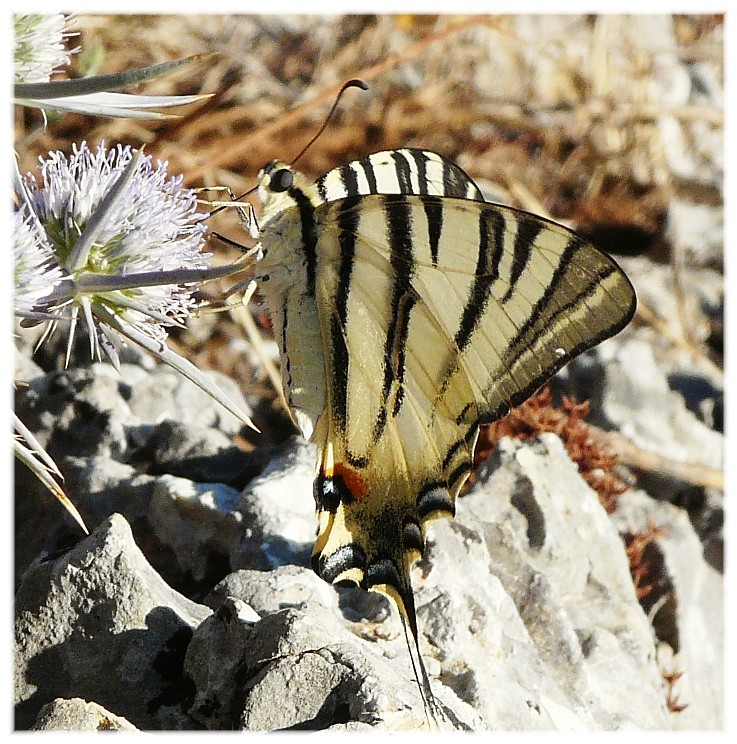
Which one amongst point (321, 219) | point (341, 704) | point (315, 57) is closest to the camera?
point (341, 704)

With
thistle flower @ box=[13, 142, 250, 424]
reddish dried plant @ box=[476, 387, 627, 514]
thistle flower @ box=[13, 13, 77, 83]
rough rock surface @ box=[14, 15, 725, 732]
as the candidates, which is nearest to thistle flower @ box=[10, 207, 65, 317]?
thistle flower @ box=[13, 142, 250, 424]

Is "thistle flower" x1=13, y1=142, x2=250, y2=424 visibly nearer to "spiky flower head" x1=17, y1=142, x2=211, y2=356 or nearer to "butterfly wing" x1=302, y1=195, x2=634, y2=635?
"spiky flower head" x1=17, y1=142, x2=211, y2=356

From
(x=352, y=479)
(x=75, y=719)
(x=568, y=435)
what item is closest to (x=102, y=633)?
(x=75, y=719)

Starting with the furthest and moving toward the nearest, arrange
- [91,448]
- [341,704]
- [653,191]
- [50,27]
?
[653,191] < [91,448] < [50,27] < [341,704]

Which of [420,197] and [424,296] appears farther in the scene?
[424,296]

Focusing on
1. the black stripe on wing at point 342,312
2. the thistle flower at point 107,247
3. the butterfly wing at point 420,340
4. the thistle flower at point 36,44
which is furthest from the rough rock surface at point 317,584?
the thistle flower at point 36,44

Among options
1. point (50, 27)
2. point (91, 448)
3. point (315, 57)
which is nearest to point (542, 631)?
point (91, 448)

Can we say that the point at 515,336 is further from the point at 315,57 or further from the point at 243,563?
the point at 315,57

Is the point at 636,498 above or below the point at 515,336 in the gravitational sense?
below
